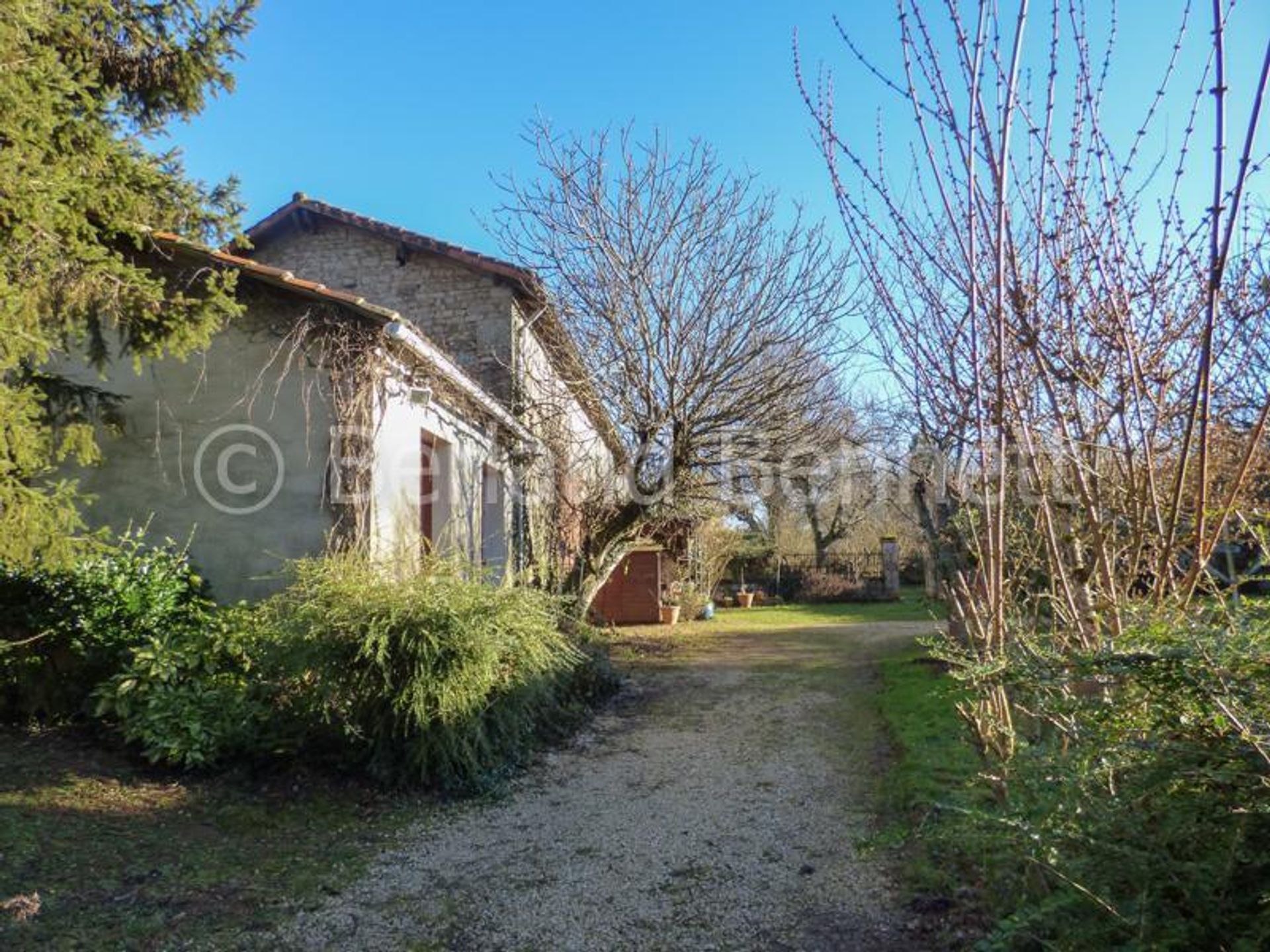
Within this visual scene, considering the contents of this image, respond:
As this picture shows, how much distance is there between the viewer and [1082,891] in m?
2.02

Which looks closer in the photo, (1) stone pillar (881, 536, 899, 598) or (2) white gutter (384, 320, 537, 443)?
(2) white gutter (384, 320, 537, 443)

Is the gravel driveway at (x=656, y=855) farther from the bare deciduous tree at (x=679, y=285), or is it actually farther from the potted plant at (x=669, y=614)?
the potted plant at (x=669, y=614)

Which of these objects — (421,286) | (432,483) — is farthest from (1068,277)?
(421,286)

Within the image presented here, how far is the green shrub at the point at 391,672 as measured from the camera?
5.30 meters

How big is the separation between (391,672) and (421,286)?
8.86 metres

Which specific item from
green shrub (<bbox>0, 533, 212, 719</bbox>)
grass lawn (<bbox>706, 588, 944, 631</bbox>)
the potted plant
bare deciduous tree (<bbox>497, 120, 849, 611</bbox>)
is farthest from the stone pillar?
green shrub (<bbox>0, 533, 212, 719</bbox>)

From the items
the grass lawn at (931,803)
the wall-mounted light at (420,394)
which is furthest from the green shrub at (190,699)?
the grass lawn at (931,803)

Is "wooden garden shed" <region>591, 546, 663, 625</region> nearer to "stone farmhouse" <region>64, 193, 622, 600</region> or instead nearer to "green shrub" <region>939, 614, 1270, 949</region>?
"stone farmhouse" <region>64, 193, 622, 600</region>

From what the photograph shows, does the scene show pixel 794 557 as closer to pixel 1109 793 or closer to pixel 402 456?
pixel 402 456

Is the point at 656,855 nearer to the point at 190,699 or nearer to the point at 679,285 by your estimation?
the point at 190,699

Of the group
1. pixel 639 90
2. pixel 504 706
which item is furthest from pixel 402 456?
pixel 639 90

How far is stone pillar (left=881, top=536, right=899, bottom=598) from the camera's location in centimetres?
2284

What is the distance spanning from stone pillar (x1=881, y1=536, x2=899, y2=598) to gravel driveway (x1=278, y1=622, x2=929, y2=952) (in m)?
15.6

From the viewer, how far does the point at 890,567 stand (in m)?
23.0
